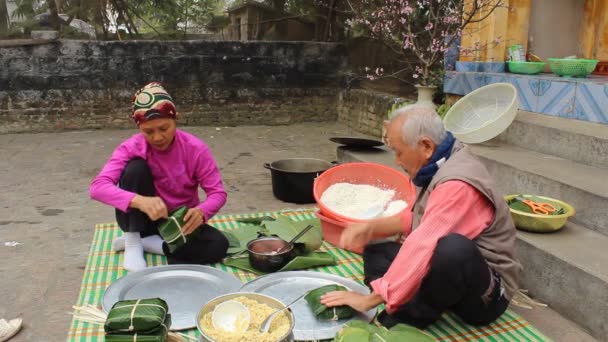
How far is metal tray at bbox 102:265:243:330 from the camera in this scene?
2.12m

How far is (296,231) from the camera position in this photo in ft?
9.71

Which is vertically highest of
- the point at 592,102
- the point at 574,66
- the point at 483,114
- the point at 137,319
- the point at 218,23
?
the point at 218,23

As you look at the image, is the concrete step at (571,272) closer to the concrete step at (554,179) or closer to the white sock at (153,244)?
the concrete step at (554,179)

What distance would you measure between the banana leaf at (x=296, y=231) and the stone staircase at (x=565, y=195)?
1.06m

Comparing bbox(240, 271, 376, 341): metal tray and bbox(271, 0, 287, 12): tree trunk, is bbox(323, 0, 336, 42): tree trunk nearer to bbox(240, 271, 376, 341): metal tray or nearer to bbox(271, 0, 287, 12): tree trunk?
bbox(271, 0, 287, 12): tree trunk

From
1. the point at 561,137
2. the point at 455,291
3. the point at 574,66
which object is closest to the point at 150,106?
the point at 455,291

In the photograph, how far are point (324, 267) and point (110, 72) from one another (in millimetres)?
5561

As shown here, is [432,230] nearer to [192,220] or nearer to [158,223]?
[192,220]

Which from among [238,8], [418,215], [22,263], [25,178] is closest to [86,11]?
[238,8]

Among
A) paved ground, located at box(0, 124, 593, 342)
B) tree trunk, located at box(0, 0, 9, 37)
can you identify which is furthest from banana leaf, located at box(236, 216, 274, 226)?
tree trunk, located at box(0, 0, 9, 37)

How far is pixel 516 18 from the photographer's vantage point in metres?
4.66

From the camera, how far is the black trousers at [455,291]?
5.57 ft

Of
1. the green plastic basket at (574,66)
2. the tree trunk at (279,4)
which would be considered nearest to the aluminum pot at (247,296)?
the green plastic basket at (574,66)

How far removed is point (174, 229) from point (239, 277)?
43 cm
